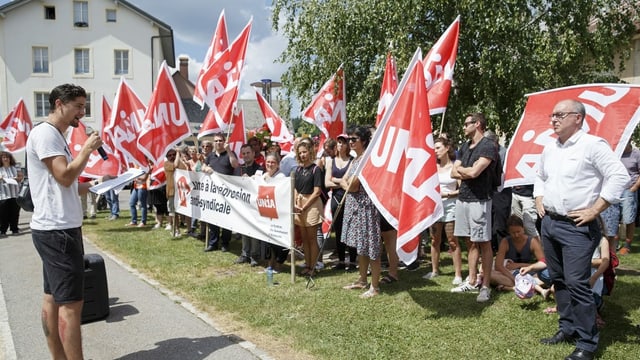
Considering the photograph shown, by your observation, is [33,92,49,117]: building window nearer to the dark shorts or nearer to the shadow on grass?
the shadow on grass

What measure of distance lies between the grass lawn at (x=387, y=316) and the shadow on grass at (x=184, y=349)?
311 millimetres

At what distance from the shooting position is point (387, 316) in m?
5.52

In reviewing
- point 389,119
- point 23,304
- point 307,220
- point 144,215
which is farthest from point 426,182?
point 144,215

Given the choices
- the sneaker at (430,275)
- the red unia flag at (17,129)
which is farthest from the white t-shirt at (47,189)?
the red unia flag at (17,129)

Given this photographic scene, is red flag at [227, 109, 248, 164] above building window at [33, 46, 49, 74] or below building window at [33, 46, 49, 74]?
below

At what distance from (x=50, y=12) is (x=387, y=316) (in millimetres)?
38801

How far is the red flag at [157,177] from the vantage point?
1154 centimetres

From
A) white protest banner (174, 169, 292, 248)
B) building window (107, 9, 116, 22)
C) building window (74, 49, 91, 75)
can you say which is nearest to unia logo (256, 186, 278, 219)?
white protest banner (174, 169, 292, 248)

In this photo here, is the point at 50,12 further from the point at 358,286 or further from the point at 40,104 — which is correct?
Result: the point at 358,286

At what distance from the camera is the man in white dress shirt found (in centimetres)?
413

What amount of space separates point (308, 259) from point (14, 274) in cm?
442

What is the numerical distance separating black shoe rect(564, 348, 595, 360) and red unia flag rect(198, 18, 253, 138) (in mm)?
6671

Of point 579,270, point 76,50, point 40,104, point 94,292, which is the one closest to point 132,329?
point 94,292

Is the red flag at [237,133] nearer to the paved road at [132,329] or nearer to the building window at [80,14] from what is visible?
the paved road at [132,329]
